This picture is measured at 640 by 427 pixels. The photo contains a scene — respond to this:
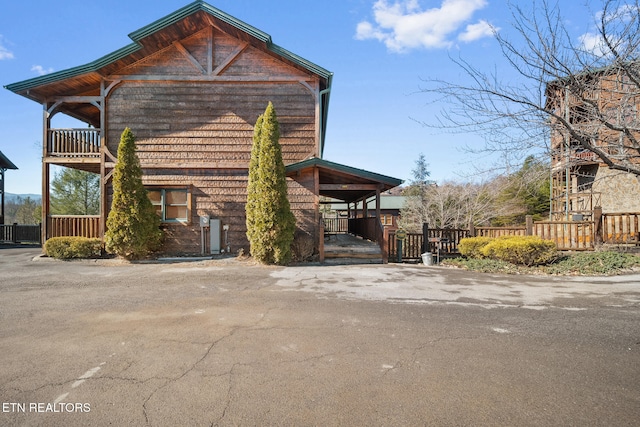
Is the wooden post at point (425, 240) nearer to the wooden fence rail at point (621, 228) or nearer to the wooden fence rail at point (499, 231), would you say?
the wooden fence rail at point (499, 231)

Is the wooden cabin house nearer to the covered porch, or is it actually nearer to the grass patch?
the covered porch

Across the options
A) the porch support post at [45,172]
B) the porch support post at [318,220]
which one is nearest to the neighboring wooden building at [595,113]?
the porch support post at [318,220]

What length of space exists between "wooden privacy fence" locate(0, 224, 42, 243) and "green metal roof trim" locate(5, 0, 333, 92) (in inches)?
397

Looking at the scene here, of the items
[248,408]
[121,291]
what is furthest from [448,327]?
[121,291]

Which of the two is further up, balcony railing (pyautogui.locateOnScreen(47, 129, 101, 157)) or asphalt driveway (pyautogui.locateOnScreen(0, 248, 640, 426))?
balcony railing (pyautogui.locateOnScreen(47, 129, 101, 157))

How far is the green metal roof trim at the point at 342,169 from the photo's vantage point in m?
10.8

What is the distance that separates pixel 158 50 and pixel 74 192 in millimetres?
16775

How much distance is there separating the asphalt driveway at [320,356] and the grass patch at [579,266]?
2020mm

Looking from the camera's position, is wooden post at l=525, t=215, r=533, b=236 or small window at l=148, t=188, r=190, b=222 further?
small window at l=148, t=188, r=190, b=222

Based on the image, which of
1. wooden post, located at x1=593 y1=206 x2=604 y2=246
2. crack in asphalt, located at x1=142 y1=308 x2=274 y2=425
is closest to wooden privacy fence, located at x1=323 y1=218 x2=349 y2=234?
wooden post, located at x1=593 y1=206 x2=604 y2=246

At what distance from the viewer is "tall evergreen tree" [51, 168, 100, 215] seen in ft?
77.8

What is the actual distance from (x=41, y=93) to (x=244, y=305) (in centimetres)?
1237

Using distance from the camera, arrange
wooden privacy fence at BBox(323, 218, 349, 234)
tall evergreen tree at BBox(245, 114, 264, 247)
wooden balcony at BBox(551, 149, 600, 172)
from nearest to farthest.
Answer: wooden balcony at BBox(551, 149, 600, 172) < tall evergreen tree at BBox(245, 114, 264, 247) < wooden privacy fence at BBox(323, 218, 349, 234)

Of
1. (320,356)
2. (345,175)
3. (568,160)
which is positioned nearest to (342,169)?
(345,175)
